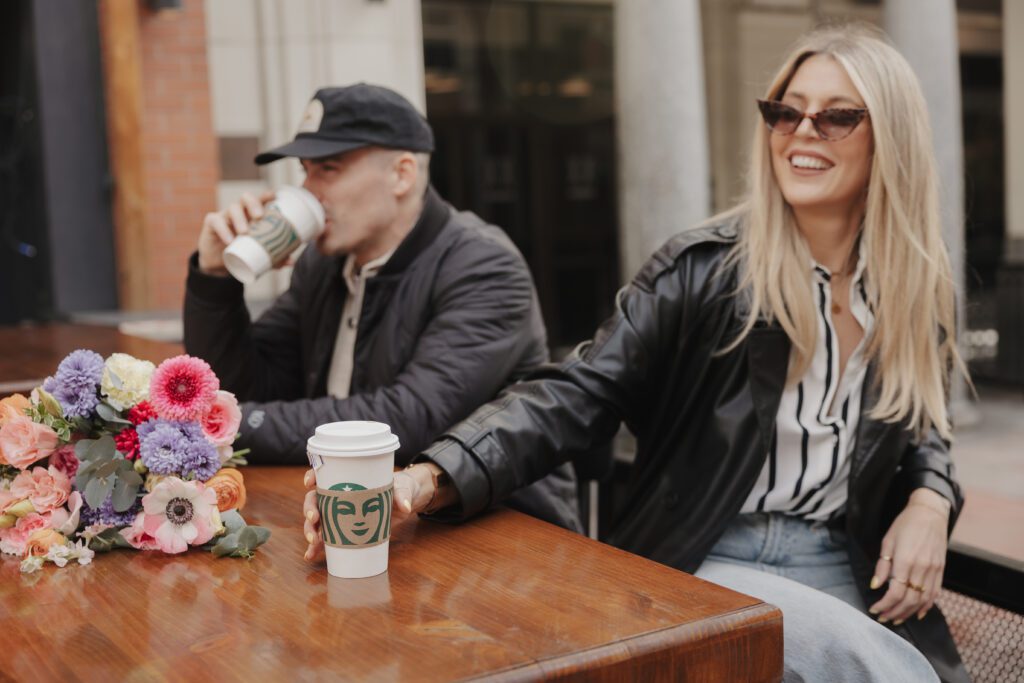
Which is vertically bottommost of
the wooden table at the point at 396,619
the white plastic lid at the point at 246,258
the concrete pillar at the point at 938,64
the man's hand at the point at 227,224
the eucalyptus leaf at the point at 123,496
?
the wooden table at the point at 396,619

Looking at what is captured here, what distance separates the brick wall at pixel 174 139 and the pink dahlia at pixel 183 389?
13.6ft

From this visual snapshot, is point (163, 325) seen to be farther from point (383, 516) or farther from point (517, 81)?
point (517, 81)

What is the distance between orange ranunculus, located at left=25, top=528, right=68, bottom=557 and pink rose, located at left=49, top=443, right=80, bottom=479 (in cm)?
10

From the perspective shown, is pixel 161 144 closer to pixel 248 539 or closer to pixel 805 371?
pixel 805 371

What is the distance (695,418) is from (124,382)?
111 centimetres

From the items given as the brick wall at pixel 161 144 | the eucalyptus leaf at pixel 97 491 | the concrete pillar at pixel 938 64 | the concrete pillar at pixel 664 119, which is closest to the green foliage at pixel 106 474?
the eucalyptus leaf at pixel 97 491

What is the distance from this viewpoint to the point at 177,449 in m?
1.63

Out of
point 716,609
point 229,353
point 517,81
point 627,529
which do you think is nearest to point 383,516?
point 716,609

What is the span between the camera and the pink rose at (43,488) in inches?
64.2

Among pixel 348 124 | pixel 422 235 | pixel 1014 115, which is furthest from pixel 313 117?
pixel 1014 115

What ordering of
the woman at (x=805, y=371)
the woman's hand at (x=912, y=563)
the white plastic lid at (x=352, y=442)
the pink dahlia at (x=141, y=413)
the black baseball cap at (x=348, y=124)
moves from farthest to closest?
1. the black baseball cap at (x=348, y=124)
2. the woman at (x=805, y=371)
3. the woman's hand at (x=912, y=563)
4. the pink dahlia at (x=141, y=413)
5. the white plastic lid at (x=352, y=442)

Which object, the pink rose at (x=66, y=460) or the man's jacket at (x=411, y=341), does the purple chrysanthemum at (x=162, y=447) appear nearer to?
the pink rose at (x=66, y=460)

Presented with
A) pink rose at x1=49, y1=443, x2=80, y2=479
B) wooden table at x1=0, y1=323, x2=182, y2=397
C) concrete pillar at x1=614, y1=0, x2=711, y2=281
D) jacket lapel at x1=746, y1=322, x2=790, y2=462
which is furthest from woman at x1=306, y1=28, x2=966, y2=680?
concrete pillar at x1=614, y1=0, x2=711, y2=281

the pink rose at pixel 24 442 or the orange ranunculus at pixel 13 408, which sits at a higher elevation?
the orange ranunculus at pixel 13 408
